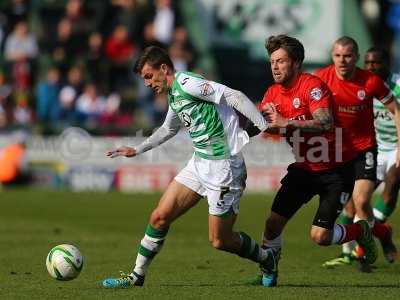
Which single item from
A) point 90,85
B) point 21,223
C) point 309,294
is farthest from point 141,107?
point 309,294

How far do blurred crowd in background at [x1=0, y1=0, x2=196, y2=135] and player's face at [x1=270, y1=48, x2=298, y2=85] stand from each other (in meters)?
13.2

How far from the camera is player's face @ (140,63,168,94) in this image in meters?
9.38

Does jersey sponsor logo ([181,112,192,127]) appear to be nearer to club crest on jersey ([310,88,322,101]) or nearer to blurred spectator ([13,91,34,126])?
club crest on jersey ([310,88,322,101])

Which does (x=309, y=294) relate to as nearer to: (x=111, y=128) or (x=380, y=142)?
(x=380, y=142)

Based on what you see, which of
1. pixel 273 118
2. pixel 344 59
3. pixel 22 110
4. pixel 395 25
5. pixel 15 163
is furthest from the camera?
pixel 395 25

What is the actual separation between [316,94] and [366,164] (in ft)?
6.76

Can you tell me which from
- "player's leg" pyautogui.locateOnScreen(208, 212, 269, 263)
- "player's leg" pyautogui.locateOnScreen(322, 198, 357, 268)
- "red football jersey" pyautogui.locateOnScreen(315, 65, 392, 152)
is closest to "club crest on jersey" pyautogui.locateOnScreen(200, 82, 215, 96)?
"player's leg" pyautogui.locateOnScreen(208, 212, 269, 263)

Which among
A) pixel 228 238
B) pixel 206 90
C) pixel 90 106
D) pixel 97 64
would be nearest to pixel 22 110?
pixel 90 106

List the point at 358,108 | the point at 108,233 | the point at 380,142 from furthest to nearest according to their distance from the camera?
the point at 108,233 < the point at 380,142 < the point at 358,108

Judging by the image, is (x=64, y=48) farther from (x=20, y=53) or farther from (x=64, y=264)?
(x=64, y=264)

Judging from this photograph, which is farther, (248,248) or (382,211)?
(382,211)

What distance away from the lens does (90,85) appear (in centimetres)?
2372

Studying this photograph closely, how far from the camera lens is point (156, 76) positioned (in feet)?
30.8

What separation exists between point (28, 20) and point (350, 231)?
1654cm
